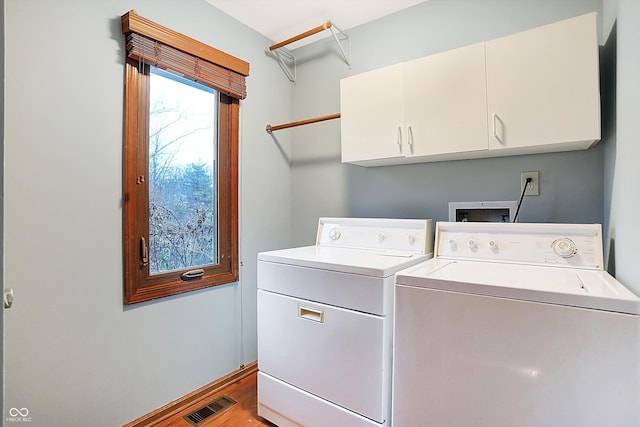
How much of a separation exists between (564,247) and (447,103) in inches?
33.1

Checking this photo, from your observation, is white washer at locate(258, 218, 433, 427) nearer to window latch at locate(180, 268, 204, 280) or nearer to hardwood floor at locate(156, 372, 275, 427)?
hardwood floor at locate(156, 372, 275, 427)

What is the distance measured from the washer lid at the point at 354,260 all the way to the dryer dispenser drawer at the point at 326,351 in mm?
179

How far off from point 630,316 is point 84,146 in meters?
2.07

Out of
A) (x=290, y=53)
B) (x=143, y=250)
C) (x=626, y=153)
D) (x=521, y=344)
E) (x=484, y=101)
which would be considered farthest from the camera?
(x=290, y=53)

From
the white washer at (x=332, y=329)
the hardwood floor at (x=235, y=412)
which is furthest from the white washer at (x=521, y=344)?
the hardwood floor at (x=235, y=412)

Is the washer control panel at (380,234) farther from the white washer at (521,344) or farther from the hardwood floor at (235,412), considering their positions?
the hardwood floor at (235,412)

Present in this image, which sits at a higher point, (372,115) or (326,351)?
(372,115)

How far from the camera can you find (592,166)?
1.56 m

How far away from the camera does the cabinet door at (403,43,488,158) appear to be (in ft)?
5.06

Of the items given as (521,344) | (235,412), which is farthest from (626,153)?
(235,412)

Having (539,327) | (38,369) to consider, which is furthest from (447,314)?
(38,369)

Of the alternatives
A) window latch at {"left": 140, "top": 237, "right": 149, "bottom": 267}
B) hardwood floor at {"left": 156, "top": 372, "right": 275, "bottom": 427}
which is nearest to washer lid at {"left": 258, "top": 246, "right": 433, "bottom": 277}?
window latch at {"left": 140, "top": 237, "right": 149, "bottom": 267}

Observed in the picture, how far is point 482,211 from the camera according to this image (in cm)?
182

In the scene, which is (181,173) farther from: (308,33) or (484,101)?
(484,101)
